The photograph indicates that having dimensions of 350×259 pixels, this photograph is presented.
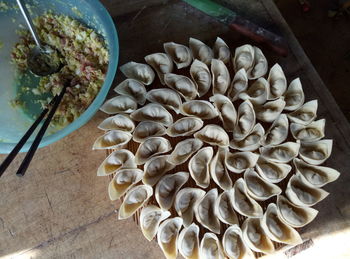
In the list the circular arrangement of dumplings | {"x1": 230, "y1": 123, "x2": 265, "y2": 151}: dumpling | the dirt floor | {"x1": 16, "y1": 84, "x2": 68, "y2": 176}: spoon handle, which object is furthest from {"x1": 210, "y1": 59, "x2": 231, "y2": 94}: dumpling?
the dirt floor

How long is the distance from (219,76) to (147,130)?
0.19 m

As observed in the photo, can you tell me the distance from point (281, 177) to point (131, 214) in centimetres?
31

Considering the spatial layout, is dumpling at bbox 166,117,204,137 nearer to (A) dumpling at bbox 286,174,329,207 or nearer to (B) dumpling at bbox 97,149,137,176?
(B) dumpling at bbox 97,149,137,176

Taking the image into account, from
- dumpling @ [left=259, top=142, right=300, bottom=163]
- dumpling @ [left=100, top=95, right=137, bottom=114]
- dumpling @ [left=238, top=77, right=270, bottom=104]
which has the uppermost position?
dumpling @ [left=238, top=77, right=270, bottom=104]

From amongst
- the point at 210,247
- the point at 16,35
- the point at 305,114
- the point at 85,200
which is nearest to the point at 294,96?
the point at 305,114

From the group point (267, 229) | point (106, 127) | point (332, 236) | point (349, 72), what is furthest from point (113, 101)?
point (349, 72)

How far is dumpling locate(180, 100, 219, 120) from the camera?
2.11 ft

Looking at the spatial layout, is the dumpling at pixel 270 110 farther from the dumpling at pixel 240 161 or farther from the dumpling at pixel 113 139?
the dumpling at pixel 113 139

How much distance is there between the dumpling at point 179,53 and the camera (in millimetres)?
662

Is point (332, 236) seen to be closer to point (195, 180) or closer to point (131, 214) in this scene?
point (195, 180)

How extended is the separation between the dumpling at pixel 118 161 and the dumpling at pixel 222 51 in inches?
11.1

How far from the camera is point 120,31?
72cm

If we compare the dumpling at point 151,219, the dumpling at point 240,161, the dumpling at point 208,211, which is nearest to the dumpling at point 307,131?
the dumpling at point 240,161

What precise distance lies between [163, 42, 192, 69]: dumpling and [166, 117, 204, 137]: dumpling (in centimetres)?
12
